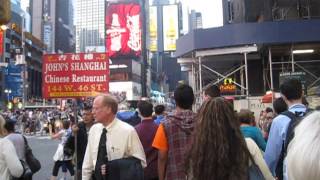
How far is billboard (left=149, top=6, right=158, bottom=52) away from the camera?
178500mm

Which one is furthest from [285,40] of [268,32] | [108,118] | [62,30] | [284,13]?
[62,30]

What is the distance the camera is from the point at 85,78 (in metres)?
9.38

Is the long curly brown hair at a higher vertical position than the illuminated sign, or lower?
lower

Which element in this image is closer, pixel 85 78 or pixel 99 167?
pixel 99 167

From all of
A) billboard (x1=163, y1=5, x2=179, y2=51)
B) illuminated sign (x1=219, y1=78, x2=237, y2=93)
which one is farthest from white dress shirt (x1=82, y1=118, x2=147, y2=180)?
billboard (x1=163, y1=5, x2=179, y2=51)

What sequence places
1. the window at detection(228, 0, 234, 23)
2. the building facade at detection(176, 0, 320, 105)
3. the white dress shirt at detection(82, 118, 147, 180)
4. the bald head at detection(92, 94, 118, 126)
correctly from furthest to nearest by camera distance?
the window at detection(228, 0, 234, 23), the building facade at detection(176, 0, 320, 105), the bald head at detection(92, 94, 118, 126), the white dress shirt at detection(82, 118, 147, 180)

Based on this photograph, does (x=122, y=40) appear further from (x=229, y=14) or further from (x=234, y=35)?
(x=234, y=35)

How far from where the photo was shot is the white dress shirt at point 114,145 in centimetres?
486

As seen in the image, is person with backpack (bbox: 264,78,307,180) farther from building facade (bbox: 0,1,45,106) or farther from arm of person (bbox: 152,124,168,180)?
building facade (bbox: 0,1,45,106)

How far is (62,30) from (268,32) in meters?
182

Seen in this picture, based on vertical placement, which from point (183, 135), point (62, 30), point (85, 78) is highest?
point (62, 30)

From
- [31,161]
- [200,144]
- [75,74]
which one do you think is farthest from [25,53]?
[200,144]

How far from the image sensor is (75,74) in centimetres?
942

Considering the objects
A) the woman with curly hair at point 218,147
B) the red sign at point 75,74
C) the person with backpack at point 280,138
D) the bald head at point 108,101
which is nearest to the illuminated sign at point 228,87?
the red sign at point 75,74
